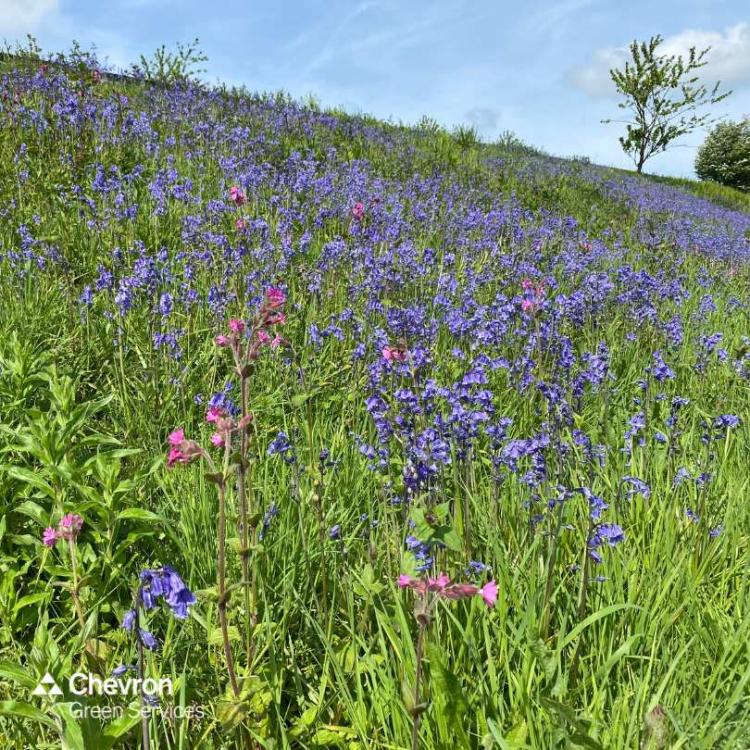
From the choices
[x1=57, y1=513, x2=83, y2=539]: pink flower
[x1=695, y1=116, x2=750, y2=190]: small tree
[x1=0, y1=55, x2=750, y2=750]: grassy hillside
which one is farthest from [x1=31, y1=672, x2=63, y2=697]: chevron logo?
[x1=695, y1=116, x2=750, y2=190]: small tree

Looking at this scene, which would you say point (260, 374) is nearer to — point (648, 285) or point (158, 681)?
point (158, 681)

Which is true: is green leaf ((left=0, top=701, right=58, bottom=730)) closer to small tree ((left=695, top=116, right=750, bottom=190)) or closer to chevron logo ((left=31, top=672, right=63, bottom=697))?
chevron logo ((left=31, top=672, right=63, bottom=697))

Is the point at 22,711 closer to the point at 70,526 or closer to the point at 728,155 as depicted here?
the point at 70,526

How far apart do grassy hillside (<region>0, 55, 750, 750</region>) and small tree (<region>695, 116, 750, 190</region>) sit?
4378 centimetres

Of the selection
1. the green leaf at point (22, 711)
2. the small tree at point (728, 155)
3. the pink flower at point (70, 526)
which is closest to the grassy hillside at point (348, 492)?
the green leaf at point (22, 711)

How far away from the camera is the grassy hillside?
59.8 inches

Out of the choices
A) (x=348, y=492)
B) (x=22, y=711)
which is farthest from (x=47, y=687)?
(x=348, y=492)

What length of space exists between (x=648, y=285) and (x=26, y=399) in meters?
4.11

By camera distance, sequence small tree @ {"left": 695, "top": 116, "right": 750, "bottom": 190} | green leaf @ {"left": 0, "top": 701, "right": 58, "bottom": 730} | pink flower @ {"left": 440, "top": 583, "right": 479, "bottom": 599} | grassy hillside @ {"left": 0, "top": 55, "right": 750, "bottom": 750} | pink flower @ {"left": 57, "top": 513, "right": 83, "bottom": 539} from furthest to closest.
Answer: small tree @ {"left": 695, "top": 116, "right": 750, "bottom": 190}
pink flower @ {"left": 57, "top": 513, "right": 83, "bottom": 539}
grassy hillside @ {"left": 0, "top": 55, "right": 750, "bottom": 750}
green leaf @ {"left": 0, "top": 701, "right": 58, "bottom": 730}
pink flower @ {"left": 440, "top": 583, "right": 479, "bottom": 599}

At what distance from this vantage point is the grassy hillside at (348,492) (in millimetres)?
1519

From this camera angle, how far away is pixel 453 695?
4.80 ft

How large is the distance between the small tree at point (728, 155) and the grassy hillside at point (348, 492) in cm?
4378

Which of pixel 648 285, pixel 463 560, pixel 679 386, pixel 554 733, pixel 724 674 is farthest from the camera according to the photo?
pixel 648 285

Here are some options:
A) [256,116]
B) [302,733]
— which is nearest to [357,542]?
[302,733]
